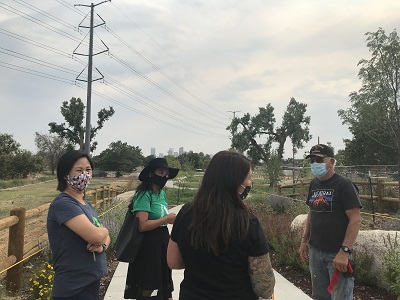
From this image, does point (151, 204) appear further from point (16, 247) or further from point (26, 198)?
point (26, 198)

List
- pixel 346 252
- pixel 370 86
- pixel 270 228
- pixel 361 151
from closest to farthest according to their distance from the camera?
pixel 346 252
pixel 270 228
pixel 370 86
pixel 361 151

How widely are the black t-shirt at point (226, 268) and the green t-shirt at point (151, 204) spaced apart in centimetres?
125

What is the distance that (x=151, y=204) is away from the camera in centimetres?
336

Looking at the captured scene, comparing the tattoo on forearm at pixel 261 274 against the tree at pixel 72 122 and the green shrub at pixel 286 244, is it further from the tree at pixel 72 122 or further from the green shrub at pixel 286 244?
the tree at pixel 72 122

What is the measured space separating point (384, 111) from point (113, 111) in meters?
35.8

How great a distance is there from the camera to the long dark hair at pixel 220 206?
6.51 ft

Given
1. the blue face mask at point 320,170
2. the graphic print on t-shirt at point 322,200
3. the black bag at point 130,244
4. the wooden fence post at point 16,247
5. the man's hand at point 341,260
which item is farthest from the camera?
the wooden fence post at point 16,247

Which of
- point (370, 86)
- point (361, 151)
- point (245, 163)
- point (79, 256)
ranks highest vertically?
point (370, 86)

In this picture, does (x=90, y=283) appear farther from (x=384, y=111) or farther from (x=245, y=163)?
(x=384, y=111)

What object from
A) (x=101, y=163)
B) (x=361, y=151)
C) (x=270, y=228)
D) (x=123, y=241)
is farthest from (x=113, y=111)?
(x=123, y=241)

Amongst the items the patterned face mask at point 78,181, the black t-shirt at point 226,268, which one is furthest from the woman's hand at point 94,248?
the black t-shirt at point 226,268

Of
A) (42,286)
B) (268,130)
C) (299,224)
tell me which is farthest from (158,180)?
(268,130)

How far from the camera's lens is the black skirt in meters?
3.31

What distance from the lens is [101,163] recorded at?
2800 inches
